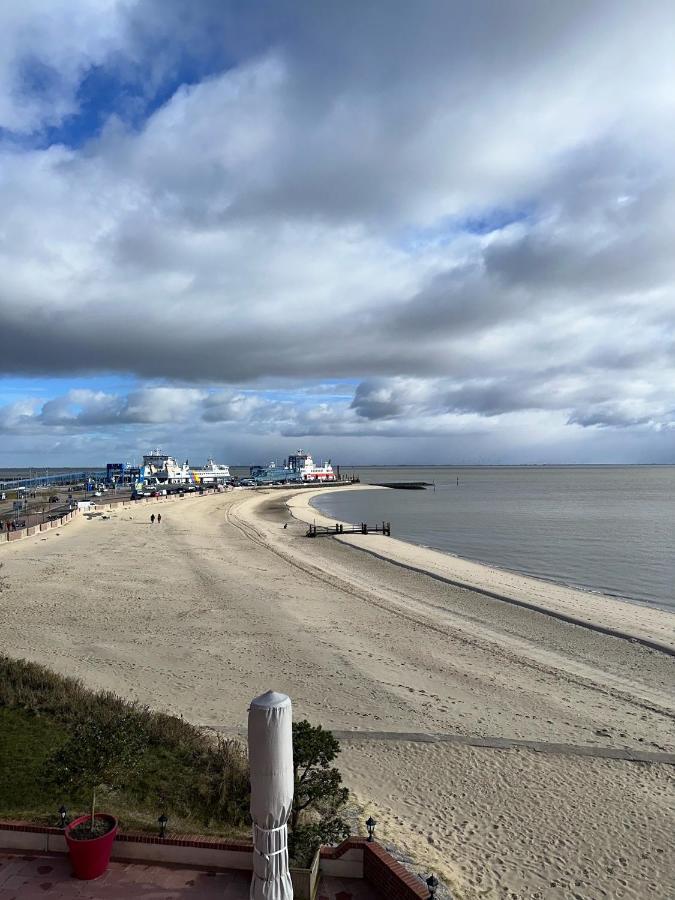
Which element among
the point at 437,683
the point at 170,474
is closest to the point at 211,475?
the point at 170,474

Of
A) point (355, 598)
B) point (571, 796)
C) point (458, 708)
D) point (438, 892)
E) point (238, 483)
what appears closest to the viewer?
point (438, 892)

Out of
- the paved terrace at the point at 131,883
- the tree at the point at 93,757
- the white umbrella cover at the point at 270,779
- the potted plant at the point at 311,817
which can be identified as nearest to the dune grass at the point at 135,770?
the tree at the point at 93,757

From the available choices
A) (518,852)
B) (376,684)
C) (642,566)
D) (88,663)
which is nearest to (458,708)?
(376,684)

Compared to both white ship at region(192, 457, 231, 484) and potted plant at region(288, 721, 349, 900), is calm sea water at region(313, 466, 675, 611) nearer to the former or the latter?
potted plant at region(288, 721, 349, 900)

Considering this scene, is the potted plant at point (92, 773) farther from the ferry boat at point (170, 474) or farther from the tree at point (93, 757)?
the ferry boat at point (170, 474)

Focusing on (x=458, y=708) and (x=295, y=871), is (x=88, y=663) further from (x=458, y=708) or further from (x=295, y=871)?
(x=295, y=871)

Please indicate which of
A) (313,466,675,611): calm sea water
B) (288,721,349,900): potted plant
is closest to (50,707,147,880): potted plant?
(288,721,349,900): potted plant

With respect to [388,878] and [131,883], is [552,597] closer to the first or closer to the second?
[388,878]
